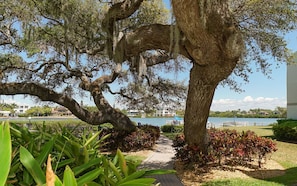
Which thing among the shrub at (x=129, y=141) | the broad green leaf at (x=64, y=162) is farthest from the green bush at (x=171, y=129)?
the broad green leaf at (x=64, y=162)

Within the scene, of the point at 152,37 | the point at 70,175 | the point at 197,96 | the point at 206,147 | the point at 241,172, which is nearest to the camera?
the point at 70,175

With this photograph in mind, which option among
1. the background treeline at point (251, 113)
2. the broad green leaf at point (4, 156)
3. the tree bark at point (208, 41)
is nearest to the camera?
the broad green leaf at point (4, 156)

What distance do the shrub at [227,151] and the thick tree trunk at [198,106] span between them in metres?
0.28

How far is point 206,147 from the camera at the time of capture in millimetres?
8766

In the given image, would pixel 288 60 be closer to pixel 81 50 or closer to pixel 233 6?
pixel 233 6

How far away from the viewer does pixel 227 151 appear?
342 inches

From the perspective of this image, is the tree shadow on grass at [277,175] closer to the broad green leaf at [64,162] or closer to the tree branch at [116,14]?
the tree branch at [116,14]

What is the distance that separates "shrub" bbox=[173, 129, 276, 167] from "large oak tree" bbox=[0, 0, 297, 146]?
36cm

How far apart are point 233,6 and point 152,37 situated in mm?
4916

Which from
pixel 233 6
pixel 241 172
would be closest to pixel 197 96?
pixel 241 172

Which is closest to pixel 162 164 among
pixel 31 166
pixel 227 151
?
pixel 227 151

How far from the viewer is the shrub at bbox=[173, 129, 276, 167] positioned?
8344 mm

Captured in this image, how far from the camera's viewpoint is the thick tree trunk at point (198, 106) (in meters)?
7.07

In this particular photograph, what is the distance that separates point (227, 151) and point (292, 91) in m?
16.4
